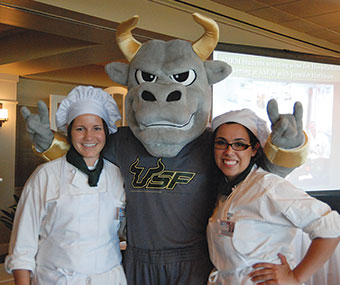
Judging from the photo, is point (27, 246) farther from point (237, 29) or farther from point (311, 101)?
point (237, 29)

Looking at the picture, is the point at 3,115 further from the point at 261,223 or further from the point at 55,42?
the point at 261,223

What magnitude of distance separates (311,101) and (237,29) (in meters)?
1.26

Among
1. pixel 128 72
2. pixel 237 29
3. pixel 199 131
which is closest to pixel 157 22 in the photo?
pixel 237 29

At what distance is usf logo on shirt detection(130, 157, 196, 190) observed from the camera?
1.53m

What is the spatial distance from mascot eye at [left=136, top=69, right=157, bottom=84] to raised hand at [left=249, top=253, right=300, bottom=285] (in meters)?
0.81

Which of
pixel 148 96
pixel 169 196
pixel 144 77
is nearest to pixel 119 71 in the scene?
pixel 144 77

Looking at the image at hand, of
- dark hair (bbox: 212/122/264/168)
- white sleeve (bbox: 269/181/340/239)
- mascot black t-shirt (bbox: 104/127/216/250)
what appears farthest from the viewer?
mascot black t-shirt (bbox: 104/127/216/250)

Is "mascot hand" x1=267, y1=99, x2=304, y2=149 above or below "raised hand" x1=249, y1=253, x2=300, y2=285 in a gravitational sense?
above

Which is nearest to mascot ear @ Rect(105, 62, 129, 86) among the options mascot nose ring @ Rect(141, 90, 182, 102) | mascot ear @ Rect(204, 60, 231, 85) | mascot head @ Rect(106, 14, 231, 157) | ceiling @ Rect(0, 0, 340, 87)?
mascot head @ Rect(106, 14, 231, 157)

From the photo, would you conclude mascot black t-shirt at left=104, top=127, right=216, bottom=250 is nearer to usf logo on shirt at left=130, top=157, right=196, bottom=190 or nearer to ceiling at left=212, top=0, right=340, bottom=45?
usf logo on shirt at left=130, top=157, right=196, bottom=190

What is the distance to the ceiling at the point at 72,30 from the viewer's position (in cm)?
284

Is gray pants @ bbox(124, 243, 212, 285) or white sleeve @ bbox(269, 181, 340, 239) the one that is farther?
gray pants @ bbox(124, 243, 212, 285)

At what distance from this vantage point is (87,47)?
13.5 ft

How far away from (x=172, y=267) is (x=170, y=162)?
1.38ft
